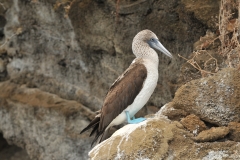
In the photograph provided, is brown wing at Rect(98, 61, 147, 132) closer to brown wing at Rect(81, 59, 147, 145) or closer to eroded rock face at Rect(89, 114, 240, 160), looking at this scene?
brown wing at Rect(81, 59, 147, 145)

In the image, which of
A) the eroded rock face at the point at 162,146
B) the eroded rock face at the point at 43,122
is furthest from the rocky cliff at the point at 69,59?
the eroded rock face at the point at 162,146

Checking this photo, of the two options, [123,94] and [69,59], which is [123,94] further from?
[69,59]

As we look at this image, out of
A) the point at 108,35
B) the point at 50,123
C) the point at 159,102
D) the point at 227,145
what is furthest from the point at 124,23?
the point at 227,145

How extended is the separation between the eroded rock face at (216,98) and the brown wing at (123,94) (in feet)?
3.07

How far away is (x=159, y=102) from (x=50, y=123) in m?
2.15

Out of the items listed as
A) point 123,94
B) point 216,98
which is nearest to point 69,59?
point 123,94

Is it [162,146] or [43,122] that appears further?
[43,122]

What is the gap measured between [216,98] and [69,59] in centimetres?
494

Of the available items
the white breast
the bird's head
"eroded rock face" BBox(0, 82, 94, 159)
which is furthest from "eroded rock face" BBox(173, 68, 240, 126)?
"eroded rock face" BBox(0, 82, 94, 159)

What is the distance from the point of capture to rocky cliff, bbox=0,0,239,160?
6.89m

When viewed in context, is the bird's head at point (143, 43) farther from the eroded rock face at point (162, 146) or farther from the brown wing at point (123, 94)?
the eroded rock face at point (162, 146)

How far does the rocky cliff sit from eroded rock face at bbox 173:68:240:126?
2.44 m

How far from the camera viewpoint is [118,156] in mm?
3711

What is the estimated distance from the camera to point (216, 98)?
154 inches
